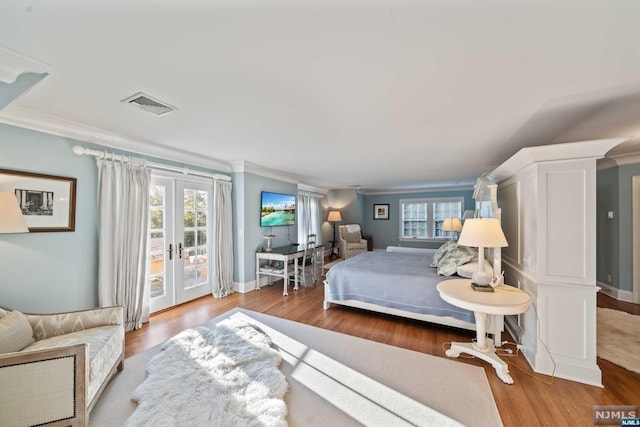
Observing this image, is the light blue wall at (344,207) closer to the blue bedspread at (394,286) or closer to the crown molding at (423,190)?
the crown molding at (423,190)

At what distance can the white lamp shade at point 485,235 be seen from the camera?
7.13 ft

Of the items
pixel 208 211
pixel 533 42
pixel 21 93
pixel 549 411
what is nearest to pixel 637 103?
pixel 533 42

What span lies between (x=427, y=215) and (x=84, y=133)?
27.0 ft

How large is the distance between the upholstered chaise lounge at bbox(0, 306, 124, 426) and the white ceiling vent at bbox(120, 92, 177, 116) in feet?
5.71

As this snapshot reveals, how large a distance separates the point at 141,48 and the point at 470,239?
9.33 ft

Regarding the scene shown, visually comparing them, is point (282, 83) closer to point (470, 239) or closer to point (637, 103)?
point (470, 239)

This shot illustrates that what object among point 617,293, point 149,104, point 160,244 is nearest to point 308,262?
point 160,244

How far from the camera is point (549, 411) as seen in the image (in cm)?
165

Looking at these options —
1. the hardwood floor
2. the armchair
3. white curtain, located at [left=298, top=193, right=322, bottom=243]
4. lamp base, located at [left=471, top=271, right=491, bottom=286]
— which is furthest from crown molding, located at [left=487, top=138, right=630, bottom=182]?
the armchair

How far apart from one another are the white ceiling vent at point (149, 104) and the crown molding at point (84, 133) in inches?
39.6

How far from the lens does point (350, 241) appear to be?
7.62 meters

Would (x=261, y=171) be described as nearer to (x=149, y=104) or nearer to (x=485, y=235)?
(x=149, y=104)

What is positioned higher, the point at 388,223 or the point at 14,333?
the point at 388,223

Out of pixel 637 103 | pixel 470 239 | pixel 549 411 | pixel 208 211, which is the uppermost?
pixel 637 103
